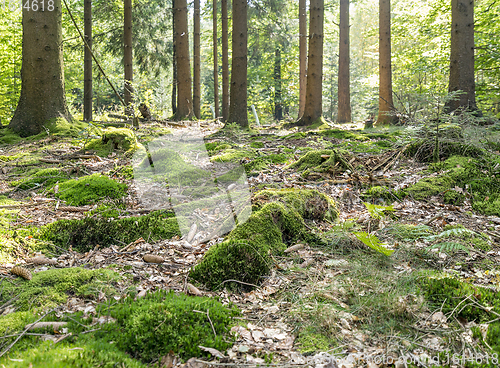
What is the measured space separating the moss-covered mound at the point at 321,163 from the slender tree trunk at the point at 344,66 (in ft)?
36.8

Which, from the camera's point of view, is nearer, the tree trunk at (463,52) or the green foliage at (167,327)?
the green foliage at (167,327)

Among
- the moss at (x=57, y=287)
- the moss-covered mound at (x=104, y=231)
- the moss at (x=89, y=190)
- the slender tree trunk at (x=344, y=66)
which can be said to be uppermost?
the slender tree trunk at (x=344, y=66)

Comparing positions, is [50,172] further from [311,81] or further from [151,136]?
[311,81]

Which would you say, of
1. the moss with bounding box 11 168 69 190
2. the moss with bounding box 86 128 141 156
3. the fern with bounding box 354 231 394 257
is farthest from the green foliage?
the moss with bounding box 86 128 141 156

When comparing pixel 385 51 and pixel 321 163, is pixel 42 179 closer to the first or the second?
pixel 321 163

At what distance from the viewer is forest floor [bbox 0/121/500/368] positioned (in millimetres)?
2078

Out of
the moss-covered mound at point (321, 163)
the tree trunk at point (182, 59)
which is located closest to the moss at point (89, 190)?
the moss-covered mound at point (321, 163)

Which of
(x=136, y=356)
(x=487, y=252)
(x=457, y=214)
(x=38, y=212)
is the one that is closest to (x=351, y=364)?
(x=136, y=356)

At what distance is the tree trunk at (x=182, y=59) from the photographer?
12.8 meters

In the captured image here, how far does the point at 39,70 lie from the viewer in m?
7.41

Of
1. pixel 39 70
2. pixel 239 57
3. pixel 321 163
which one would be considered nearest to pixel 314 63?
pixel 239 57

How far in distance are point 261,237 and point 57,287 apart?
73.0 inches

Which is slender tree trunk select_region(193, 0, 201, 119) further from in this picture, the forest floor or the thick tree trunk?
the forest floor

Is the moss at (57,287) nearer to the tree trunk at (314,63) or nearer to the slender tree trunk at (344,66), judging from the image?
the tree trunk at (314,63)
